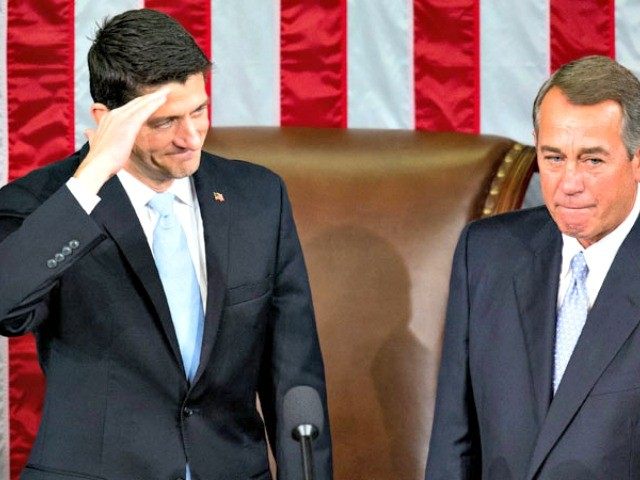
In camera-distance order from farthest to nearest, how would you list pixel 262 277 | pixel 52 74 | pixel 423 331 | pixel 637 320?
pixel 52 74
pixel 423 331
pixel 262 277
pixel 637 320

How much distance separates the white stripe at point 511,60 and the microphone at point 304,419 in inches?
68.2

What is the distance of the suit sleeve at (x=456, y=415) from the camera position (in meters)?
2.39

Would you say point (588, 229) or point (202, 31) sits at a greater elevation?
point (202, 31)

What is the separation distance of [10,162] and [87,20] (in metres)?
0.43

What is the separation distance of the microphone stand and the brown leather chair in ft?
4.32

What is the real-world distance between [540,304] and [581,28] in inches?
53.5

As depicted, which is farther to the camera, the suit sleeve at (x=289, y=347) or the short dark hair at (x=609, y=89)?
the suit sleeve at (x=289, y=347)

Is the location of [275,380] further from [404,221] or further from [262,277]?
[404,221]

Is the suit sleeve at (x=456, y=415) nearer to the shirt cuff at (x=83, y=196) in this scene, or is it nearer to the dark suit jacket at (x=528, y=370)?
the dark suit jacket at (x=528, y=370)

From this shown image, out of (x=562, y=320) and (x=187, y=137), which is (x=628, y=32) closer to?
(x=562, y=320)

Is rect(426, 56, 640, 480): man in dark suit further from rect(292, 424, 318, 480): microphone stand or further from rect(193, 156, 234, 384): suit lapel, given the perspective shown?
rect(292, 424, 318, 480): microphone stand

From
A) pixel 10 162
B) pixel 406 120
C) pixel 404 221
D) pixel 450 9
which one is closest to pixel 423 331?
pixel 404 221

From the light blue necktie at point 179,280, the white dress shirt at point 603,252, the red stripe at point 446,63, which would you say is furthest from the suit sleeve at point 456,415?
the red stripe at point 446,63

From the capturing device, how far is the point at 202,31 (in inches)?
134
